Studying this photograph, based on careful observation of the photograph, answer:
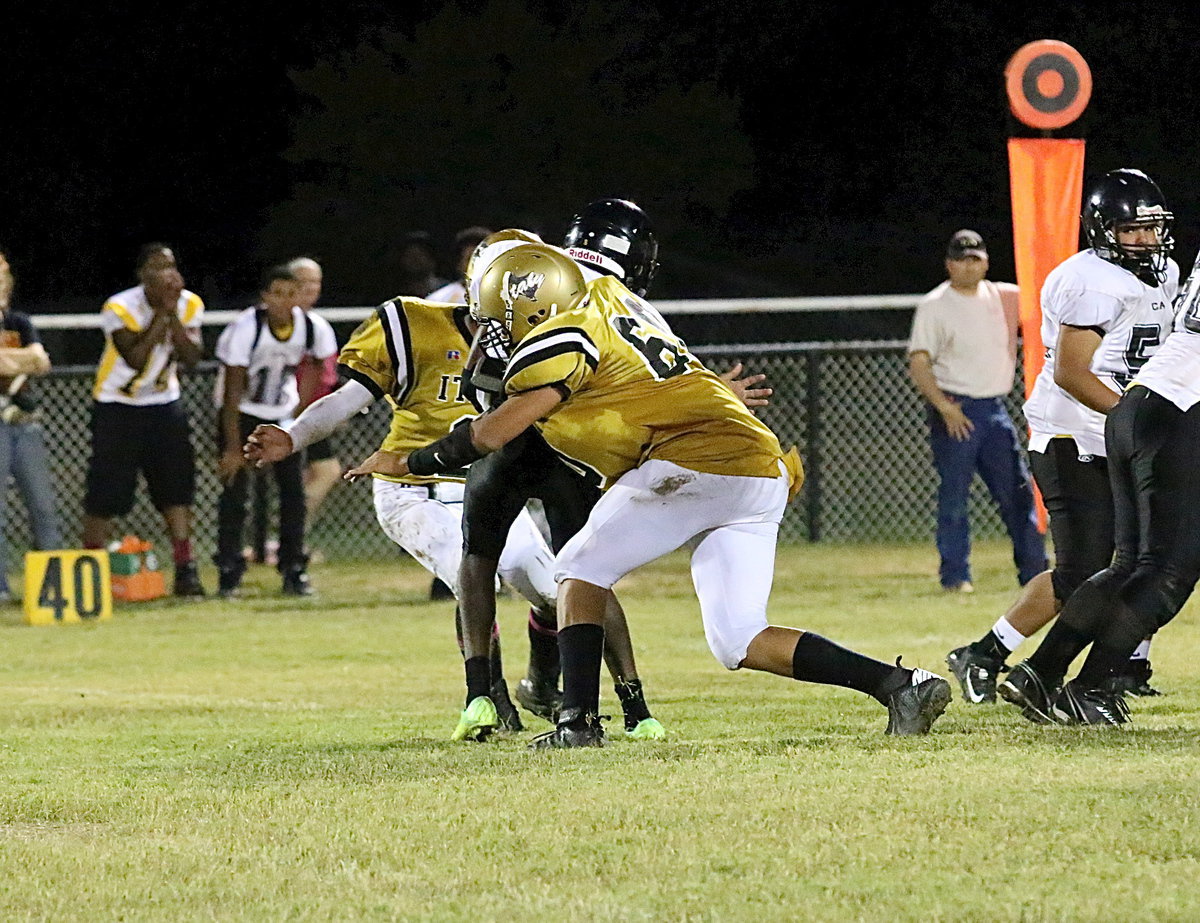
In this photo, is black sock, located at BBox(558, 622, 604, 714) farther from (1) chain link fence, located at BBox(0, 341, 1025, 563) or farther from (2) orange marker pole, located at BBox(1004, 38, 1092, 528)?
(1) chain link fence, located at BBox(0, 341, 1025, 563)

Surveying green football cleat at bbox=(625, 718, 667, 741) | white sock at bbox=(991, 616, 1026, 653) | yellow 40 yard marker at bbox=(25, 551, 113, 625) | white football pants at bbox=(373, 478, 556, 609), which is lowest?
yellow 40 yard marker at bbox=(25, 551, 113, 625)

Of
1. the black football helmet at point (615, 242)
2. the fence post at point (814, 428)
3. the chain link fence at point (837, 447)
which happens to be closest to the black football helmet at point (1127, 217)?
the black football helmet at point (615, 242)

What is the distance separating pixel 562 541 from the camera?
732cm

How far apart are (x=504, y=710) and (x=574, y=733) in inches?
35.7

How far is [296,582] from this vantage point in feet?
44.4

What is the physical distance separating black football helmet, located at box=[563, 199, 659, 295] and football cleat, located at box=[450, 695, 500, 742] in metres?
1.46

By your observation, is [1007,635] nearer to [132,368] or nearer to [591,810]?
[591,810]

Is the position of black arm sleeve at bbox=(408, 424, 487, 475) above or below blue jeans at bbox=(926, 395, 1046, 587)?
above

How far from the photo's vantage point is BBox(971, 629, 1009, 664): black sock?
7.99m

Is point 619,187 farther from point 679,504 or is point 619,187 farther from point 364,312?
point 679,504

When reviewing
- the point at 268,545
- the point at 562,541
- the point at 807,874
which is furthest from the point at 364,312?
the point at 807,874

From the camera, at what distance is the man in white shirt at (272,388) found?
13383 mm

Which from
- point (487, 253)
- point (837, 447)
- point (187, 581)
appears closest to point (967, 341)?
point (837, 447)

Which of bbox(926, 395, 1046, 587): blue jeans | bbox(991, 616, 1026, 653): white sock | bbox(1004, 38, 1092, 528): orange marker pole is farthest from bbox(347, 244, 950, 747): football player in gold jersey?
bbox(926, 395, 1046, 587): blue jeans
